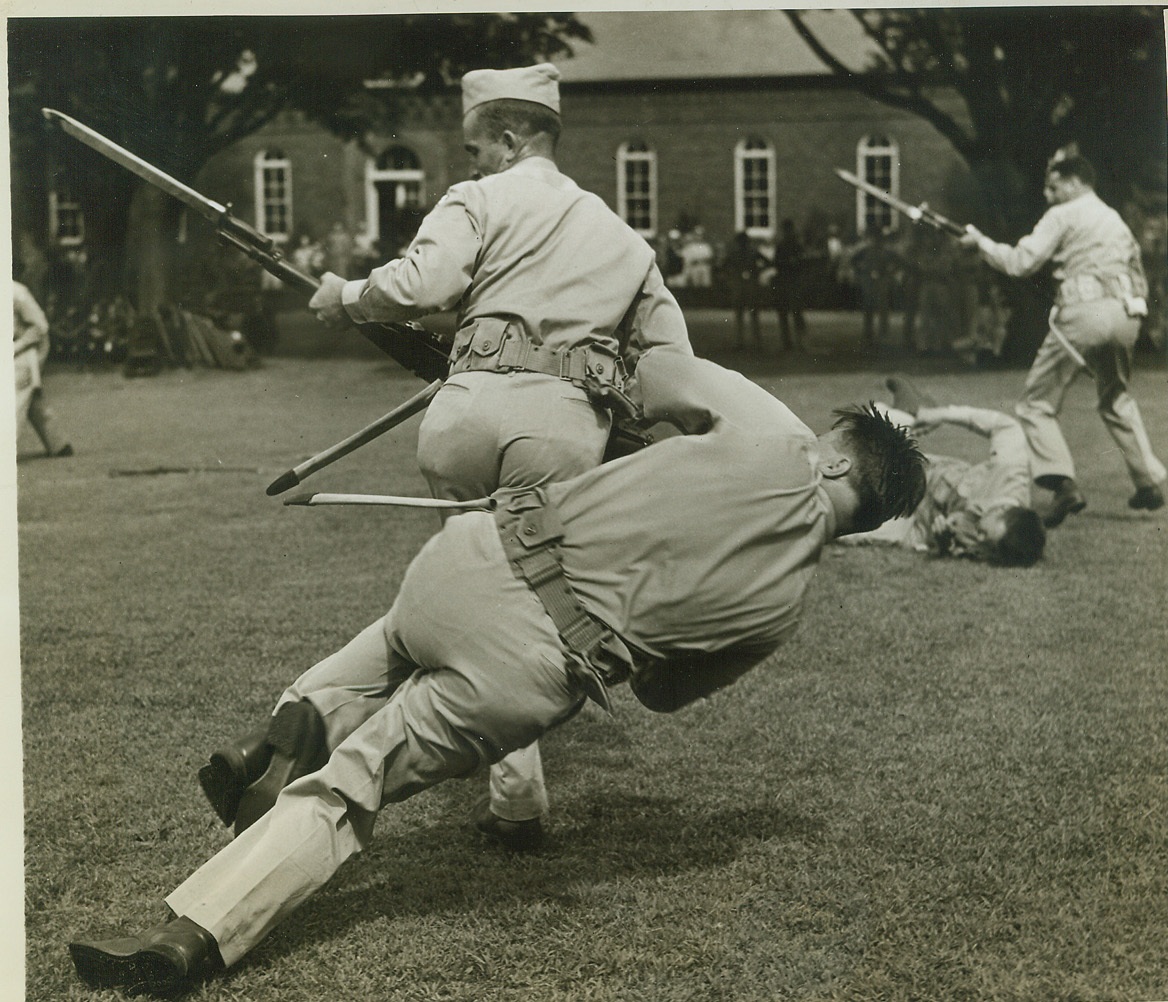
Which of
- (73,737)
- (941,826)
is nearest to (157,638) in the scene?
(73,737)

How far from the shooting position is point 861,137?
369 inches

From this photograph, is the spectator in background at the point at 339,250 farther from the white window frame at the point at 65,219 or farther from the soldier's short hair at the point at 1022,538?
the soldier's short hair at the point at 1022,538

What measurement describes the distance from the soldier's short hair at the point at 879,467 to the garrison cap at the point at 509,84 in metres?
1.21

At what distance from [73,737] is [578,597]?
2.02 metres

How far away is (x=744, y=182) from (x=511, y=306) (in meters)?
10.0

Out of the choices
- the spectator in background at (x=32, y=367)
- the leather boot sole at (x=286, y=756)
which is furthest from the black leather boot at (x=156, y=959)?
the spectator in background at (x=32, y=367)

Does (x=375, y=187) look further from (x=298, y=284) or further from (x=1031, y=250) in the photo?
(x=298, y=284)

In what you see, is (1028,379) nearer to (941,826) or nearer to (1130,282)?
(1130,282)

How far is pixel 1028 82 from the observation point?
6.44 m

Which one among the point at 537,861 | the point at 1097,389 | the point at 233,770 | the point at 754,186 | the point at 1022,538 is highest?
the point at 754,186

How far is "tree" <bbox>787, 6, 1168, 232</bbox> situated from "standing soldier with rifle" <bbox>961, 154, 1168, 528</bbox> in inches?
10.8

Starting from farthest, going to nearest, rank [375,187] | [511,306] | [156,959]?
[375,187], [511,306], [156,959]

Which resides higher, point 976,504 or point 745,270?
point 745,270

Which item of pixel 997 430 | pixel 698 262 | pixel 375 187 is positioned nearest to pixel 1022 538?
pixel 997 430
